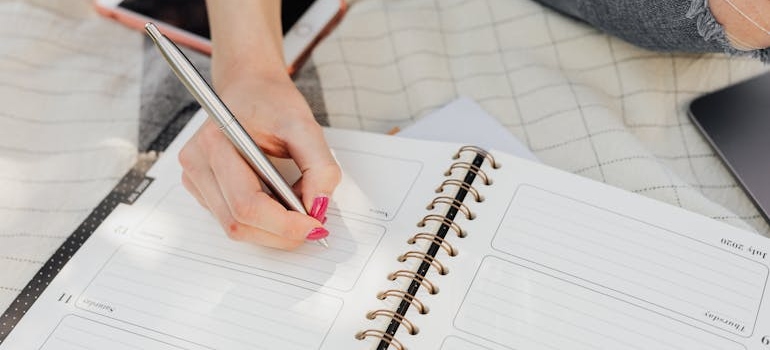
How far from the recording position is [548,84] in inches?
26.4

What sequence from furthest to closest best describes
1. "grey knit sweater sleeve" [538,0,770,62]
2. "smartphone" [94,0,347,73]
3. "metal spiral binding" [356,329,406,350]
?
"smartphone" [94,0,347,73] < "grey knit sweater sleeve" [538,0,770,62] < "metal spiral binding" [356,329,406,350]

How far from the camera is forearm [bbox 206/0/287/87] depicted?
59 cm

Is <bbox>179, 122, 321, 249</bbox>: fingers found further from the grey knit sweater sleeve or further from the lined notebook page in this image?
the grey knit sweater sleeve

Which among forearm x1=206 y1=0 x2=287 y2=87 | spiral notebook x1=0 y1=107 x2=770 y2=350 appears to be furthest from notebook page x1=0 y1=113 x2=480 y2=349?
forearm x1=206 y1=0 x2=287 y2=87

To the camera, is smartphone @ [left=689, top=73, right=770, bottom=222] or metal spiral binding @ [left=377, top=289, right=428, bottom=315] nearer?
metal spiral binding @ [left=377, top=289, right=428, bottom=315]

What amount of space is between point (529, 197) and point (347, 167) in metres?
0.15

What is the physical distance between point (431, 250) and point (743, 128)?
321 mm

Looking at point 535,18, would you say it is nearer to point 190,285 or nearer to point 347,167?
point 347,167

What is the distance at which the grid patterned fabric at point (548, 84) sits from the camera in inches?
23.9

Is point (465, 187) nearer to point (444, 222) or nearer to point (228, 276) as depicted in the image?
point (444, 222)

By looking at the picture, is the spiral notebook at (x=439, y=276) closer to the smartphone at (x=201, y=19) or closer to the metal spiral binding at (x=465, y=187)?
the metal spiral binding at (x=465, y=187)

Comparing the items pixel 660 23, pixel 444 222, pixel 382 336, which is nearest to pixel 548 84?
pixel 660 23

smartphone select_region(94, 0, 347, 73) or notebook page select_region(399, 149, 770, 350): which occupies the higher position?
smartphone select_region(94, 0, 347, 73)

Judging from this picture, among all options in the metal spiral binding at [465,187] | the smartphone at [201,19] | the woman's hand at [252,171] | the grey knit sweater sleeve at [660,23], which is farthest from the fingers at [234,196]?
the grey knit sweater sleeve at [660,23]
